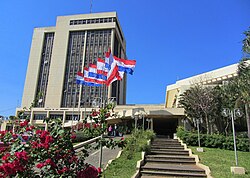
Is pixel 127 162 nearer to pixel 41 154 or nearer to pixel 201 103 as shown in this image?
pixel 41 154

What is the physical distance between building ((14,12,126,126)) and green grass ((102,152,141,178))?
45.8 m

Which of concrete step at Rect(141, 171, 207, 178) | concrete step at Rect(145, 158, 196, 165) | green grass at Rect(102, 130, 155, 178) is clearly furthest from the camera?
concrete step at Rect(145, 158, 196, 165)

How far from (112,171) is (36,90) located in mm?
57135

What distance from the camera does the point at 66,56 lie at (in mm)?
60188

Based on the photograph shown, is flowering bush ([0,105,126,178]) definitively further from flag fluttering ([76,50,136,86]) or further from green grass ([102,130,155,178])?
flag fluttering ([76,50,136,86])

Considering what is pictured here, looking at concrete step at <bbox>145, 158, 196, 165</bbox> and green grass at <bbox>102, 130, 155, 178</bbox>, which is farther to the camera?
concrete step at <bbox>145, 158, 196, 165</bbox>

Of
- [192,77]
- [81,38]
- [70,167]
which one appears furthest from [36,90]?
[70,167]

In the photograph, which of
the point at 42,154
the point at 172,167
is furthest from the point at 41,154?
the point at 172,167

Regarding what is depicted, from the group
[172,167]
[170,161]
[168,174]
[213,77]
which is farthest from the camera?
[213,77]

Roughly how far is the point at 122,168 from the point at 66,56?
182 feet

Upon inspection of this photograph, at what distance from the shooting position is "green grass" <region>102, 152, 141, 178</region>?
25.0 feet

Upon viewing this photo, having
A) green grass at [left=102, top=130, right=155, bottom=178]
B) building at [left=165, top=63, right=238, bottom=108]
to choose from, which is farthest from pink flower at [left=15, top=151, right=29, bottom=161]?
building at [left=165, top=63, right=238, bottom=108]

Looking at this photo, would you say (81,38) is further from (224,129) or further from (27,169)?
(27,169)

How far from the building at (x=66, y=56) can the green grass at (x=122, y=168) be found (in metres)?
45.8
